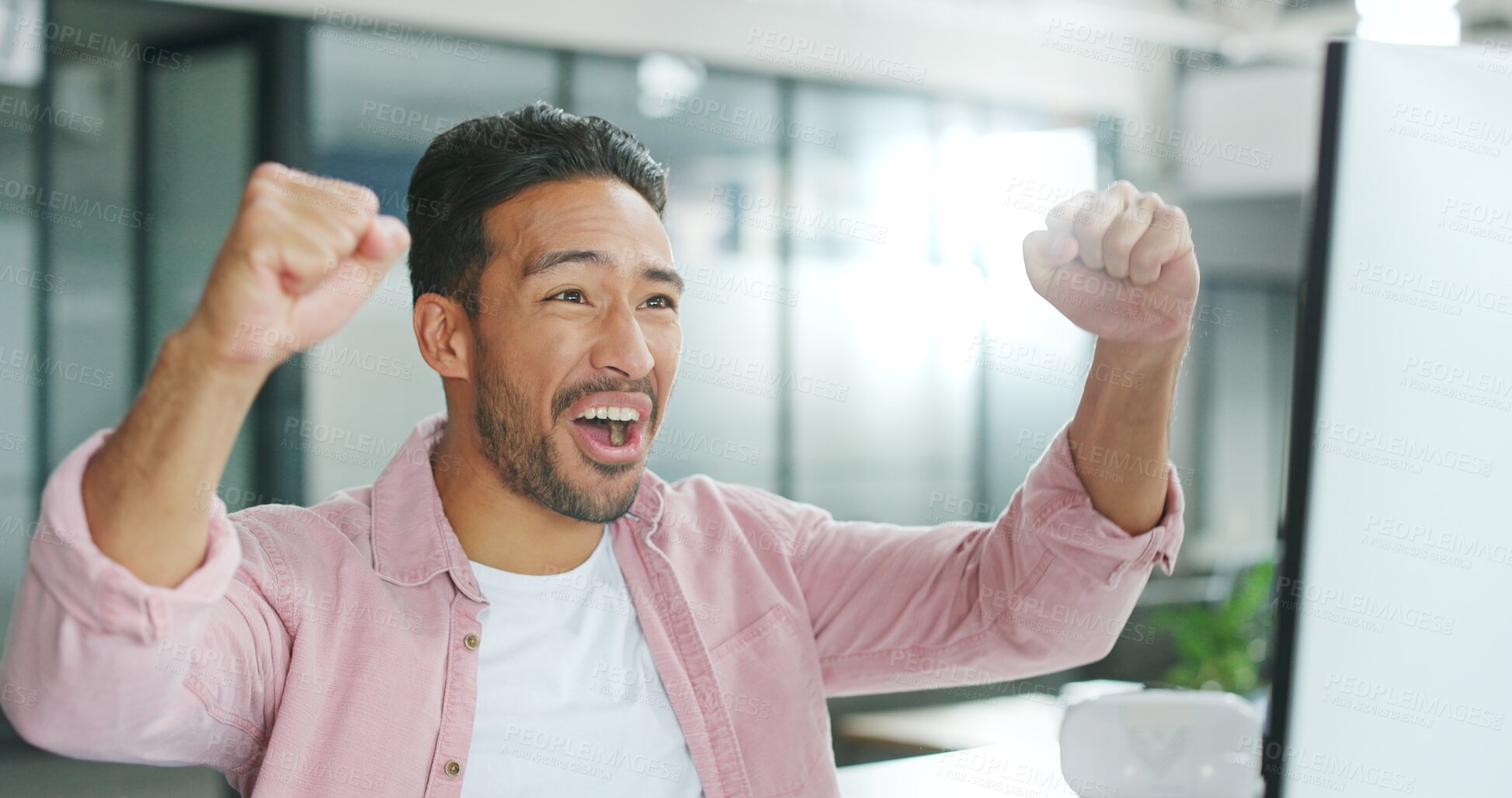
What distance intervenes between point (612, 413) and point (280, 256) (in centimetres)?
66

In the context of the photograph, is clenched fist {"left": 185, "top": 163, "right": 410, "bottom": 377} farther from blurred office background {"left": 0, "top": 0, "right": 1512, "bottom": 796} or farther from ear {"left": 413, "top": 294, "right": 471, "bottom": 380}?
blurred office background {"left": 0, "top": 0, "right": 1512, "bottom": 796}

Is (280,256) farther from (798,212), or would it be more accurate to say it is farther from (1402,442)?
(798,212)

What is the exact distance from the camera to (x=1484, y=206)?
3.87 feet

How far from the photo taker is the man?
1064 mm

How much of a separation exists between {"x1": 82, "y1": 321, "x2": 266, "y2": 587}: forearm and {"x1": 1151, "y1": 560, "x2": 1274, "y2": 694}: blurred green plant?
528cm

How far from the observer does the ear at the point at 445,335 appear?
5.42 feet

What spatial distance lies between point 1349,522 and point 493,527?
98 centimetres

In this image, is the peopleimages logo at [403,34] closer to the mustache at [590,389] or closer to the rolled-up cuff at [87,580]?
the mustache at [590,389]

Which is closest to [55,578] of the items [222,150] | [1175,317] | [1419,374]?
[1175,317]

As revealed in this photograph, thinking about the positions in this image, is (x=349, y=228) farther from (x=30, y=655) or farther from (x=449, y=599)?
(x=449, y=599)

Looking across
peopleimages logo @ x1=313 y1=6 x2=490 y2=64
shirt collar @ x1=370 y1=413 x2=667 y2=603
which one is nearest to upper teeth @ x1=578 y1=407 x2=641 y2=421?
shirt collar @ x1=370 y1=413 x2=667 y2=603

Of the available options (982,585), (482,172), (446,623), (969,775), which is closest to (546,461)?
(446,623)

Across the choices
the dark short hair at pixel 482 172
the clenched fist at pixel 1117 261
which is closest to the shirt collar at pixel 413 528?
the dark short hair at pixel 482 172

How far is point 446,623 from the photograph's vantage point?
1.45 m
